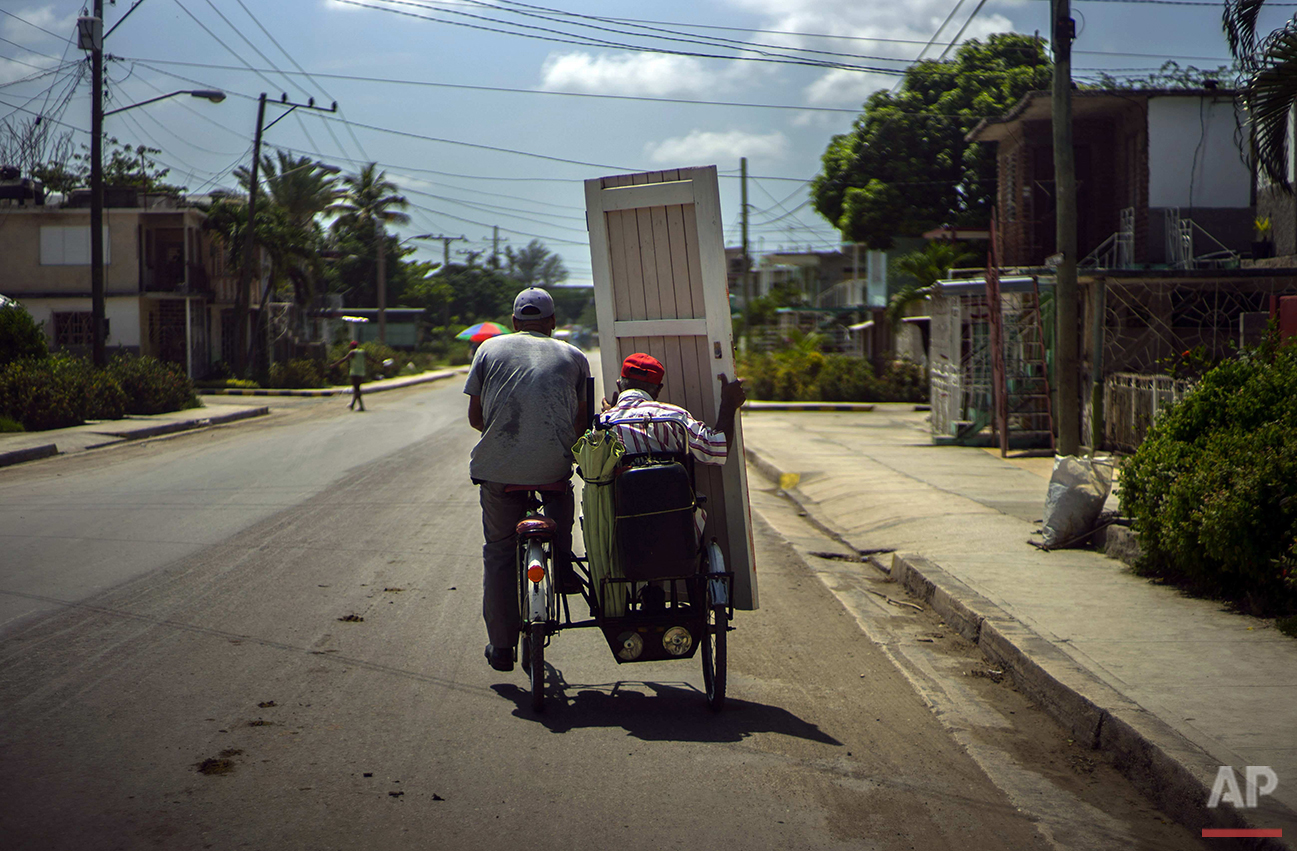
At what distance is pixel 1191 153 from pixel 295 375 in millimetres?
28966

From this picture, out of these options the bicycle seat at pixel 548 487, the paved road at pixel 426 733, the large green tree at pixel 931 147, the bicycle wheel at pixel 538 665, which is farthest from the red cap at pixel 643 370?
the large green tree at pixel 931 147

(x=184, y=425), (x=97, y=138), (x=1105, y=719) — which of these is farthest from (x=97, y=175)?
(x=1105, y=719)

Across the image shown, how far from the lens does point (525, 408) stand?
16.6 feet

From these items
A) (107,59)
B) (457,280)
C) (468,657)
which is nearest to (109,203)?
(107,59)

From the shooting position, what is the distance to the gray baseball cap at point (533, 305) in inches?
208

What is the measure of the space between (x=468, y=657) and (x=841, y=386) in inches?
1002

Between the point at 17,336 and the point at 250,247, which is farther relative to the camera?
the point at 250,247

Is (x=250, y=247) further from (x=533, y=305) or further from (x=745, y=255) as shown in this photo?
(x=533, y=305)

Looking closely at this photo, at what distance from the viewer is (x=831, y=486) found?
516 inches

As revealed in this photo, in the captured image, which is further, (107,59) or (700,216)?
(107,59)

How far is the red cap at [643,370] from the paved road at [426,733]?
1.50 m

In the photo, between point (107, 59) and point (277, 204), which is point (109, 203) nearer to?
point (277, 204)

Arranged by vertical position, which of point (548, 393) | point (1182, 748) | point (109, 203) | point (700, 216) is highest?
point (109, 203)

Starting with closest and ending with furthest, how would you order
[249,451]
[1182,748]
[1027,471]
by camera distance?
[1182,748] < [1027,471] < [249,451]
